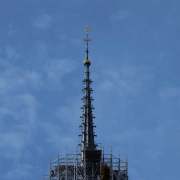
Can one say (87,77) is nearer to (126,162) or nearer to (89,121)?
(89,121)

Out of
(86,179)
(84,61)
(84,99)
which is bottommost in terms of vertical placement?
(86,179)

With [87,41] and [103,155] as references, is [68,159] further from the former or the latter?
[87,41]

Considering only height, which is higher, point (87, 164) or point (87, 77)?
point (87, 77)

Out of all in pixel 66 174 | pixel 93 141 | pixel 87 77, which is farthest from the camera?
pixel 87 77

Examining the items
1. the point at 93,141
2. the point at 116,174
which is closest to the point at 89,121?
the point at 93,141

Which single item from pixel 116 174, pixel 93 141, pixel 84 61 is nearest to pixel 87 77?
pixel 84 61

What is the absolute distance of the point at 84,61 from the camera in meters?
170

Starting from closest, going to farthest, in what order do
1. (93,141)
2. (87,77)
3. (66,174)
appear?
(66,174) < (93,141) < (87,77)

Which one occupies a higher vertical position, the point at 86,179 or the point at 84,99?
the point at 84,99

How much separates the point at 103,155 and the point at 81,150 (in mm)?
6653

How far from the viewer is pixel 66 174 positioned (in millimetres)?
143750

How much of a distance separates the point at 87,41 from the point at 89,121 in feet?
77.1

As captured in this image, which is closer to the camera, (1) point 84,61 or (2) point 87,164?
(2) point 87,164

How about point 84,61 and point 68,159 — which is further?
point 84,61
